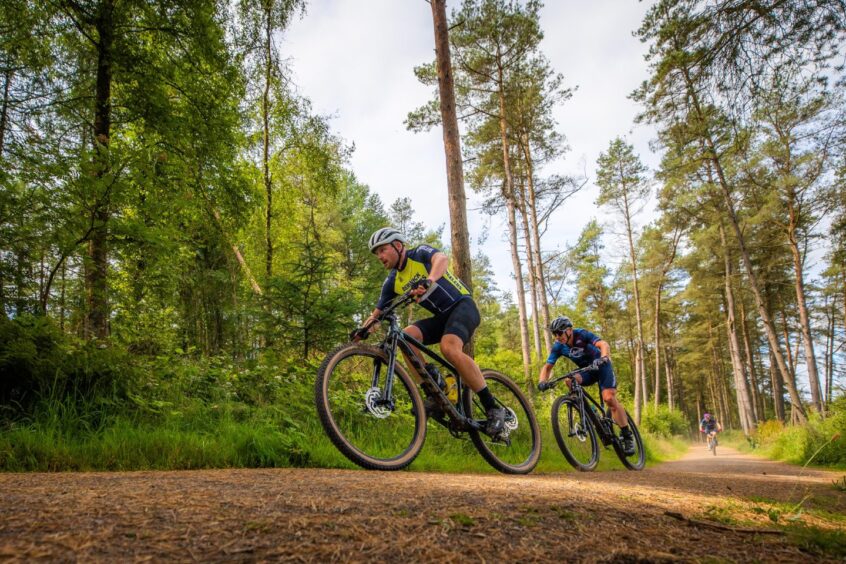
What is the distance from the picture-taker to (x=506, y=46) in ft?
51.2

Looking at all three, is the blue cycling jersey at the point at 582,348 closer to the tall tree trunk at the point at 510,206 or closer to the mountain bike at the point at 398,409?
the mountain bike at the point at 398,409

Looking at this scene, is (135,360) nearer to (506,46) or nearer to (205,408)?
(205,408)

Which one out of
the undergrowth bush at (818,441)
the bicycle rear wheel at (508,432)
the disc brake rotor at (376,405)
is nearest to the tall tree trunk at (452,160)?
the bicycle rear wheel at (508,432)

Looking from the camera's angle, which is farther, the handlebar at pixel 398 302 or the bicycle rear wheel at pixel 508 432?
the bicycle rear wheel at pixel 508 432

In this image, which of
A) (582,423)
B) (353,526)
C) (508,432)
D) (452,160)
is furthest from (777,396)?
(353,526)

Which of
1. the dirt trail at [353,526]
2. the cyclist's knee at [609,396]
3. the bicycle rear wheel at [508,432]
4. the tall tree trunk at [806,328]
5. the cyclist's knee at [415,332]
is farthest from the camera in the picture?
the tall tree trunk at [806,328]

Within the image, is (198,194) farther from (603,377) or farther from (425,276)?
(603,377)

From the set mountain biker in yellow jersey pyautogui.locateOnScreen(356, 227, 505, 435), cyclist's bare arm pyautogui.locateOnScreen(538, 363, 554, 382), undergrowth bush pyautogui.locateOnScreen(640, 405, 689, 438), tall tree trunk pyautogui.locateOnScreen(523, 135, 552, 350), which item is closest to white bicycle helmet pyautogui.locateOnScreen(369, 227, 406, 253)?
mountain biker in yellow jersey pyautogui.locateOnScreen(356, 227, 505, 435)

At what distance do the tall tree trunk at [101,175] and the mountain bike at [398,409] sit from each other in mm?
3399

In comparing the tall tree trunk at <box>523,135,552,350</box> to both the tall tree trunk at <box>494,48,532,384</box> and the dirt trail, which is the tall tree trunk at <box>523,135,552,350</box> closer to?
the tall tree trunk at <box>494,48,532,384</box>

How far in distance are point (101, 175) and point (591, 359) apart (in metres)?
7.63

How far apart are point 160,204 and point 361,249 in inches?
806

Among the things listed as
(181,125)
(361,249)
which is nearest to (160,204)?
(181,125)

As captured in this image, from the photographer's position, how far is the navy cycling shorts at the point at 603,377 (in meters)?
7.06
